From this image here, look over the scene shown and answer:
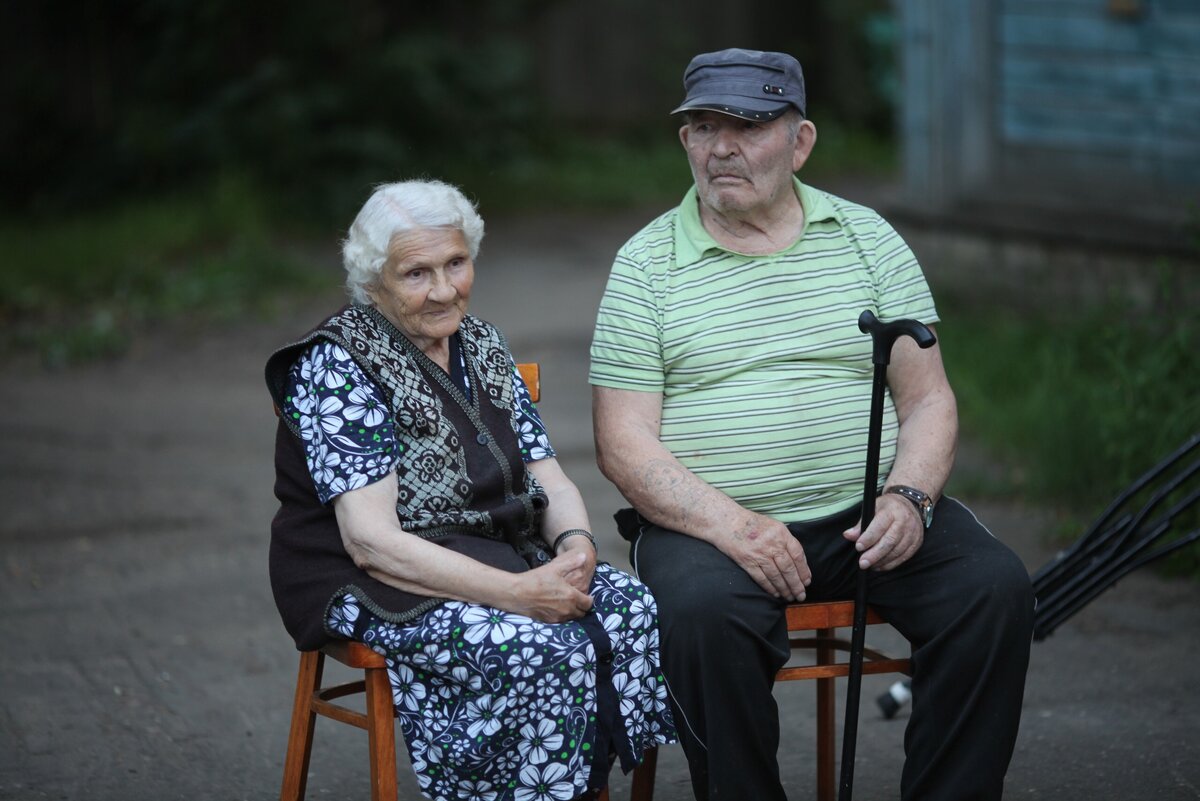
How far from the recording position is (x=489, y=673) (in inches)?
111

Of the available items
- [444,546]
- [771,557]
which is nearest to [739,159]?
[771,557]

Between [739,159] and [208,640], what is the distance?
2.36 meters

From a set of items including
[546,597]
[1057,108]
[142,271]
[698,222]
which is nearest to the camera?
[546,597]

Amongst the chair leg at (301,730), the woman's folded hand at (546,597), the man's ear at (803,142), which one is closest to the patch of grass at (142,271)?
the chair leg at (301,730)

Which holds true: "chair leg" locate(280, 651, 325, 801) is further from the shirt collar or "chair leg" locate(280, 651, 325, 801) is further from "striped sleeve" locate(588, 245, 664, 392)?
the shirt collar

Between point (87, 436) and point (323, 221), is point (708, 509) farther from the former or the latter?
point (323, 221)

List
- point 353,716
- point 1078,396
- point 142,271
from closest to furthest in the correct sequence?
point 353,716, point 1078,396, point 142,271

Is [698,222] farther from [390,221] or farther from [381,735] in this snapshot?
[381,735]

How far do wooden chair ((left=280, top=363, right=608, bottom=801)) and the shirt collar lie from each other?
1.12 m

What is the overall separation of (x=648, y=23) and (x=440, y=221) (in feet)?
41.4

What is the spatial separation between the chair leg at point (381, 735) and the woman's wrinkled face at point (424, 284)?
0.70m

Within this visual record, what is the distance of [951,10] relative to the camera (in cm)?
809

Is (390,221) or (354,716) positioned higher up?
(390,221)

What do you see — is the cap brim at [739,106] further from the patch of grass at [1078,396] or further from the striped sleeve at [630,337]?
the patch of grass at [1078,396]
